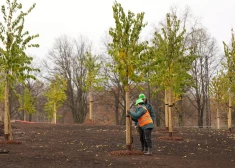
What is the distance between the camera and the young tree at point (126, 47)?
10812mm

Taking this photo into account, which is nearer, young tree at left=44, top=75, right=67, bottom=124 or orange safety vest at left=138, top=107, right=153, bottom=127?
orange safety vest at left=138, top=107, right=153, bottom=127

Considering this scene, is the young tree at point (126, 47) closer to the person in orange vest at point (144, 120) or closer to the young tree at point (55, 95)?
the person in orange vest at point (144, 120)

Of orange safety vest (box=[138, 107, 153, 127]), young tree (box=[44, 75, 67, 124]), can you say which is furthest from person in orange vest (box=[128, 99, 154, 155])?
young tree (box=[44, 75, 67, 124])

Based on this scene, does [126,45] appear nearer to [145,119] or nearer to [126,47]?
[126,47]

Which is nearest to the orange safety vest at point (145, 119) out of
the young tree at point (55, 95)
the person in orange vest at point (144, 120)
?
the person in orange vest at point (144, 120)

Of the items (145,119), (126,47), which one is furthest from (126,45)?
(145,119)

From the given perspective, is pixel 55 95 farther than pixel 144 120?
Yes

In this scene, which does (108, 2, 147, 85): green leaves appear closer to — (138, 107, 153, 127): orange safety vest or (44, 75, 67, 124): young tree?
(138, 107, 153, 127): orange safety vest

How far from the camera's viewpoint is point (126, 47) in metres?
11.0

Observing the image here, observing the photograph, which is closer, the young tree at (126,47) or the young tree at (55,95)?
the young tree at (126,47)

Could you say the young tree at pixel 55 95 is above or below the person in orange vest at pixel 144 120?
above

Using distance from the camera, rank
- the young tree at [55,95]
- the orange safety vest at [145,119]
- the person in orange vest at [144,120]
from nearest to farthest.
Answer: the person in orange vest at [144,120] → the orange safety vest at [145,119] → the young tree at [55,95]

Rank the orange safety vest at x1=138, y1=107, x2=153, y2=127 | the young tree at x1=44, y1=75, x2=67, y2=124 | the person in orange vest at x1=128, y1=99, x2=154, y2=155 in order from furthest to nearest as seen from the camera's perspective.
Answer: the young tree at x1=44, y1=75, x2=67, y2=124 → the orange safety vest at x1=138, y1=107, x2=153, y2=127 → the person in orange vest at x1=128, y1=99, x2=154, y2=155

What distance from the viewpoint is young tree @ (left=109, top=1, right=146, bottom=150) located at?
10812 millimetres
